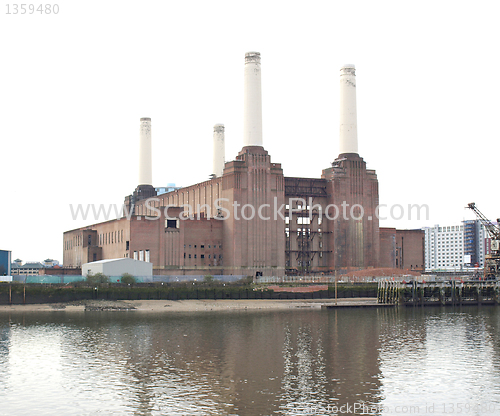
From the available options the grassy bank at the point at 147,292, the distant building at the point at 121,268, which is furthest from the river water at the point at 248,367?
the distant building at the point at 121,268

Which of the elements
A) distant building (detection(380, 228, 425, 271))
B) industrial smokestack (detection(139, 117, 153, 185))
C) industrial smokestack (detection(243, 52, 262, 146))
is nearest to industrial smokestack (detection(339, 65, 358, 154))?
industrial smokestack (detection(243, 52, 262, 146))

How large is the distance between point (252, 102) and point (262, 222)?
2000 cm

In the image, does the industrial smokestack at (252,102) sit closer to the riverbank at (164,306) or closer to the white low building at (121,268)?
the white low building at (121,268)

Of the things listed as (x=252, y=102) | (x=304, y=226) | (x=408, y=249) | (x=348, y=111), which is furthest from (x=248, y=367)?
(x=408, y=249)

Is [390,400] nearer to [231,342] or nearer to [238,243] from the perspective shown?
[231,342]

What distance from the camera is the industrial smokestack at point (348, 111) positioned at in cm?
11256

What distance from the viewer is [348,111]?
370ft

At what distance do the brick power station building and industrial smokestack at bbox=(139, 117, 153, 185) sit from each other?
1810 centimetres

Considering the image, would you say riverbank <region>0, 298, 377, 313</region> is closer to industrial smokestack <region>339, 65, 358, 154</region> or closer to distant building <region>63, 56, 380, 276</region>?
distant building <region>63, 56, 380, 276</region>

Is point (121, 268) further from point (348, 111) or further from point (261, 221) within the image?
point (348, 111)

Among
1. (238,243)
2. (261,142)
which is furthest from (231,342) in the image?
(261,142)

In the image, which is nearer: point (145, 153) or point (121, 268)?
point (121, 268)

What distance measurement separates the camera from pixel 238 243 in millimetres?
104312

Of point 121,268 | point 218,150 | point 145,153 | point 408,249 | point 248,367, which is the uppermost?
point 218,150
